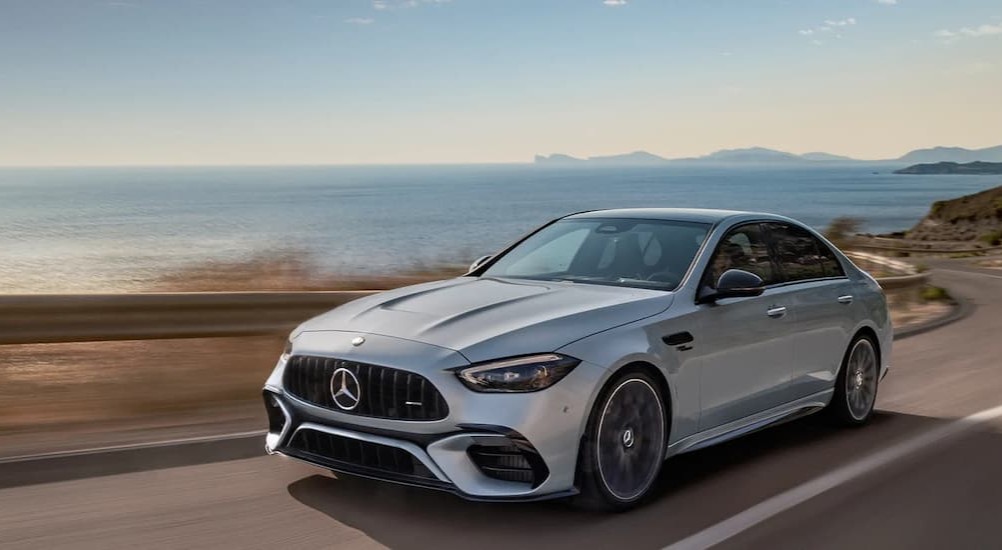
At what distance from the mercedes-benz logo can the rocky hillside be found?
73980mm

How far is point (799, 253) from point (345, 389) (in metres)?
3.42

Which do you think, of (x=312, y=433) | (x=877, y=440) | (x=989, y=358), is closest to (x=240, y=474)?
(x=312, y=433)

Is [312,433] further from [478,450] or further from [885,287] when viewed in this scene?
[885,287]

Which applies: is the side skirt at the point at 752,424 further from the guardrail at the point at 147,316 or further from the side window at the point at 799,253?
the guardrail at the point at 147,316

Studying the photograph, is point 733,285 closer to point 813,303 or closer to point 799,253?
point 813,303

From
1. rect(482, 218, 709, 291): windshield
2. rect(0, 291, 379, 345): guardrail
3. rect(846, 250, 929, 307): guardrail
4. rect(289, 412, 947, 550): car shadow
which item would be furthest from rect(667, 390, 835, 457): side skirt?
rect(846, 250, 929, 307): guardrail

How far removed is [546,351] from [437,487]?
76cm

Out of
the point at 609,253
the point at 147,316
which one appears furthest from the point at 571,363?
the point at 147,316

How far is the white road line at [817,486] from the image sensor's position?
476cm

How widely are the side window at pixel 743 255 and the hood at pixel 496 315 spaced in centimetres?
58

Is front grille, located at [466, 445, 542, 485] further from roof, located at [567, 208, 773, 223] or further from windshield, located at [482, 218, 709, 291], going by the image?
roof, located at [567, 208, 773, 223]

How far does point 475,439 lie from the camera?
15.3 feet

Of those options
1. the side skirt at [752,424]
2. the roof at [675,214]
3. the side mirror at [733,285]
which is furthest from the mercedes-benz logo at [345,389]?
the roof at [675,214]

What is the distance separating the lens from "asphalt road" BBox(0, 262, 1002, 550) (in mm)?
4688
